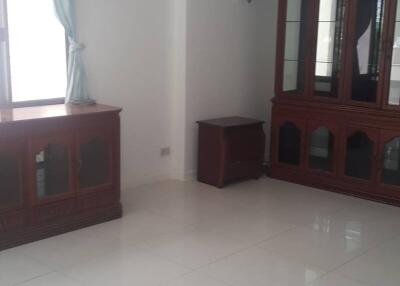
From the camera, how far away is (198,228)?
3.86 meters

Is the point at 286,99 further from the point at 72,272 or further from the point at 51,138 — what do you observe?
the point at 72,272

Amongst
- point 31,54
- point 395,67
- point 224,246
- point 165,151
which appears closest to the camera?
point 224,246

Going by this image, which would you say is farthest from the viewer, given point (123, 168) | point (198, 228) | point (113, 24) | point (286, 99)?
point (286, 99)

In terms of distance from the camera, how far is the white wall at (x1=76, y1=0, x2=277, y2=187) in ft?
14.5

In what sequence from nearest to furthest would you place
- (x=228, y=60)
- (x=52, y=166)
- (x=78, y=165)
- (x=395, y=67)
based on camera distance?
1. (x=52, y=166)
2. (x=78, y=165)
3. (x=395, y=67)
4. (x=228, y=60)

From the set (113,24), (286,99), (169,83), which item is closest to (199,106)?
(169,83)

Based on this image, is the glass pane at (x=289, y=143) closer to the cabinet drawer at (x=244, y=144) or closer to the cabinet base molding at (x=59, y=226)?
the cabinet drawer at (x=244, y=144)

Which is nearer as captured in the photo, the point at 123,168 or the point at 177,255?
the point at 177,255

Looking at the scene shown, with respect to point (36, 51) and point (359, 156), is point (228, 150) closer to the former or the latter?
point (359, 156)

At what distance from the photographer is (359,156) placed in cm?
465

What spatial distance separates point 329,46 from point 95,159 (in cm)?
229

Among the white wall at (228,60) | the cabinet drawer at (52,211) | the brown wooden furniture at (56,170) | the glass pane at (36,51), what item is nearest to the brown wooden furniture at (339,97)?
the white wall at (228,60)

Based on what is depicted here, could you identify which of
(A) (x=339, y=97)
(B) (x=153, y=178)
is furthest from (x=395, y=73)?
(B) (x=153, y=178)

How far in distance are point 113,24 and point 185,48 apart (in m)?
0.72
